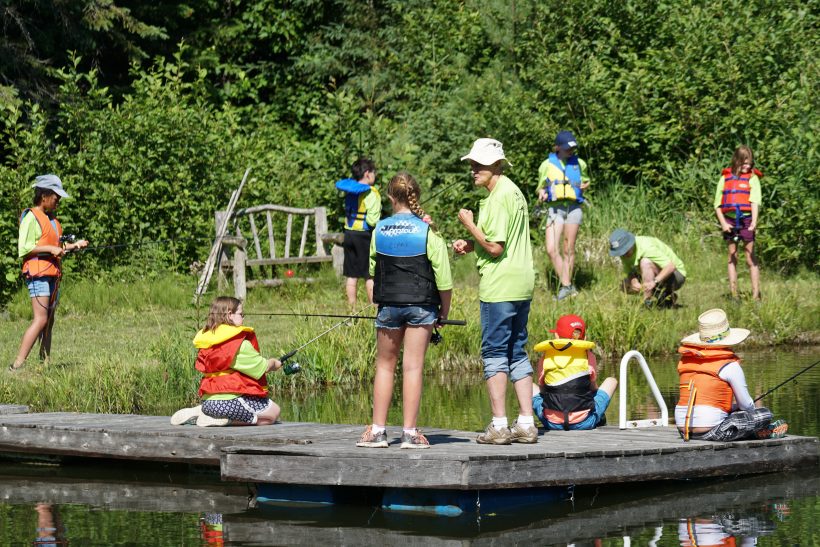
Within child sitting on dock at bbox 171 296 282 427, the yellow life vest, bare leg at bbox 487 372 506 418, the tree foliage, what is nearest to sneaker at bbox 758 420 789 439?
the yellow life vest

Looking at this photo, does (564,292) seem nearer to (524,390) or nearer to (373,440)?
(524,390)

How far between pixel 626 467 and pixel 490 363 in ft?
3.32

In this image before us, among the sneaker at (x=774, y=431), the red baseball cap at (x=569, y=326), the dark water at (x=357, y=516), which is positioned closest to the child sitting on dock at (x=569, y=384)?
the red baseball cap at (x=569, y=326)

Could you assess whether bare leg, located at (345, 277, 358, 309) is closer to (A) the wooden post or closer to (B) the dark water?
(A) the wooden post

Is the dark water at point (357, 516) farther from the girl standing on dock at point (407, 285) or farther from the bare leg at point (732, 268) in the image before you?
the bare leg at point (732, 268)

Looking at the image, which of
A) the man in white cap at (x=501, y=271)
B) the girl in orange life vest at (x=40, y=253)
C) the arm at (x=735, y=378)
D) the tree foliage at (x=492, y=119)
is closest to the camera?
the man in white cap at (x=501, y=271)

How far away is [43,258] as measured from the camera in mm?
12047

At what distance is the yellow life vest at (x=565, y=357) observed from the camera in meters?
9.05

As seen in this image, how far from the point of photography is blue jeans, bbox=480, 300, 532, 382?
8.22 m

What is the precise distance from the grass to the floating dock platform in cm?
183

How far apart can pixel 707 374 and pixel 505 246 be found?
1579mm

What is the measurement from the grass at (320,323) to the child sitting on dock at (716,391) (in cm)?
438

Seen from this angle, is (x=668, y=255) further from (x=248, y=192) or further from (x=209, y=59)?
(x=209, y=59)

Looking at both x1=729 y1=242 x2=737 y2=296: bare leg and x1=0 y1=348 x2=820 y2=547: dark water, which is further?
x1=729 y1=242 x2=737 y2=296: bare leg
